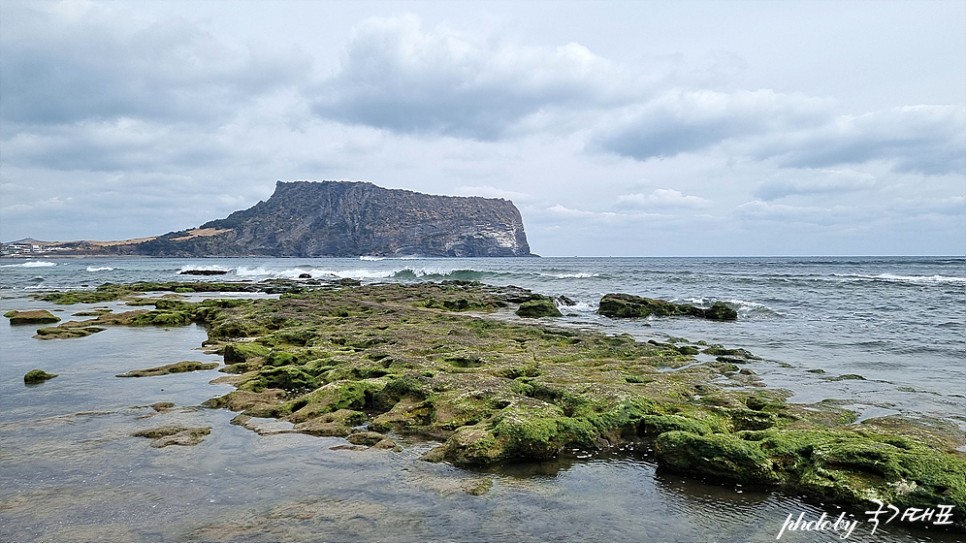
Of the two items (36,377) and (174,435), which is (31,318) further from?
(174,435)

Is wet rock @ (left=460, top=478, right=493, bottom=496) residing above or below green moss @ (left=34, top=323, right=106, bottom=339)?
below

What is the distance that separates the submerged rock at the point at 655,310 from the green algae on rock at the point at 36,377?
2388 cm

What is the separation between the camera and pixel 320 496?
21.9 feet

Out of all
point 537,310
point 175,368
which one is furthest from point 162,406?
point 537,310

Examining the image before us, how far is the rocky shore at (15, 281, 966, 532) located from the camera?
723 centimetres

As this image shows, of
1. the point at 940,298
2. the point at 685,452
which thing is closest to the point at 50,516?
the point at 685,452

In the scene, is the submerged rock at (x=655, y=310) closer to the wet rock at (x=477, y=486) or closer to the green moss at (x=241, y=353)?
the green moss at (x=241, y=353)

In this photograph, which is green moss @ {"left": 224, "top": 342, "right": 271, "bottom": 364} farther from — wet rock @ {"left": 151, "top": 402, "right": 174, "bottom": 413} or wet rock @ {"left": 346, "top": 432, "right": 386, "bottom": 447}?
wet rock @ {"left": 346, "top": 432, "right": 386, "bottom": 447}

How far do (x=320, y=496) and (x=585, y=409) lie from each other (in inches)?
190

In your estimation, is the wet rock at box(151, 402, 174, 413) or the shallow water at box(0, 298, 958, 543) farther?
the wet rock at box(151, 402, 174, 413)

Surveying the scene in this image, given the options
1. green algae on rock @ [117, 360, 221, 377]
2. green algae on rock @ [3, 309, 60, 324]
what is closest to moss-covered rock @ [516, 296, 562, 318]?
green algae on rock @ [117, 360, 221, 377]

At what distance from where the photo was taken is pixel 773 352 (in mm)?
18344

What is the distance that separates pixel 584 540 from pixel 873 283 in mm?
57826

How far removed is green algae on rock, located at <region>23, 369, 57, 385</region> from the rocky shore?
3.77 m
